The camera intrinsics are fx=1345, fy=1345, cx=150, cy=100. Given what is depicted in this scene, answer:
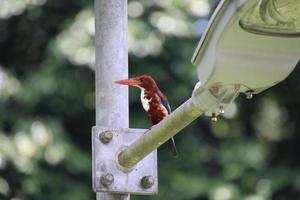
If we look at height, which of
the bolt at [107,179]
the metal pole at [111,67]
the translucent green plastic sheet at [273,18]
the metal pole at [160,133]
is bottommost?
the bolt at [107,179]

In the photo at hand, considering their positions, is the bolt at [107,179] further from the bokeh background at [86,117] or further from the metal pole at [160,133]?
the bokeh background at [86,117]

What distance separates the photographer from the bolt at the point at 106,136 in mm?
3689

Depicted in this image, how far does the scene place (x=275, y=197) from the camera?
7902mm

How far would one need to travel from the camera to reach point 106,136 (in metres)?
3.69

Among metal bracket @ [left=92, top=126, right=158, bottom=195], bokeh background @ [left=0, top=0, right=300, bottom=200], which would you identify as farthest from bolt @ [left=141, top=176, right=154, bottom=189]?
bokeh background @ [left=0, top=0, right=300, bottom=200]

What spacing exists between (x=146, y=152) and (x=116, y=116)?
310 millimetres

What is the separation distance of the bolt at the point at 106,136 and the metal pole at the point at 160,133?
6cm

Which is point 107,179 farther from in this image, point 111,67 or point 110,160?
point 111,67

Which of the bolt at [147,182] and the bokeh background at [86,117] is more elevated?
the bokeh background at [86,117]

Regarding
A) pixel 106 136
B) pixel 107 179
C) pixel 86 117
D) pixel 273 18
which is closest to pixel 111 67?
pixel 106 136

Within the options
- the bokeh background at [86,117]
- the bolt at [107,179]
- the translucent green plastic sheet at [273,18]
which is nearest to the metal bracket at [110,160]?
the bolt at [107,179]

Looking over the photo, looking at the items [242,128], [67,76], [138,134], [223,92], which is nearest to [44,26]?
[67,76]

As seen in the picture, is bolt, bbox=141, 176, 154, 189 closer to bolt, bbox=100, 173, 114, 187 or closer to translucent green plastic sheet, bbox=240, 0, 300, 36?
bolt, bbox=100, 173, 114, 187

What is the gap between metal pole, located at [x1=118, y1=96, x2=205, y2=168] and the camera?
313 centimetres
